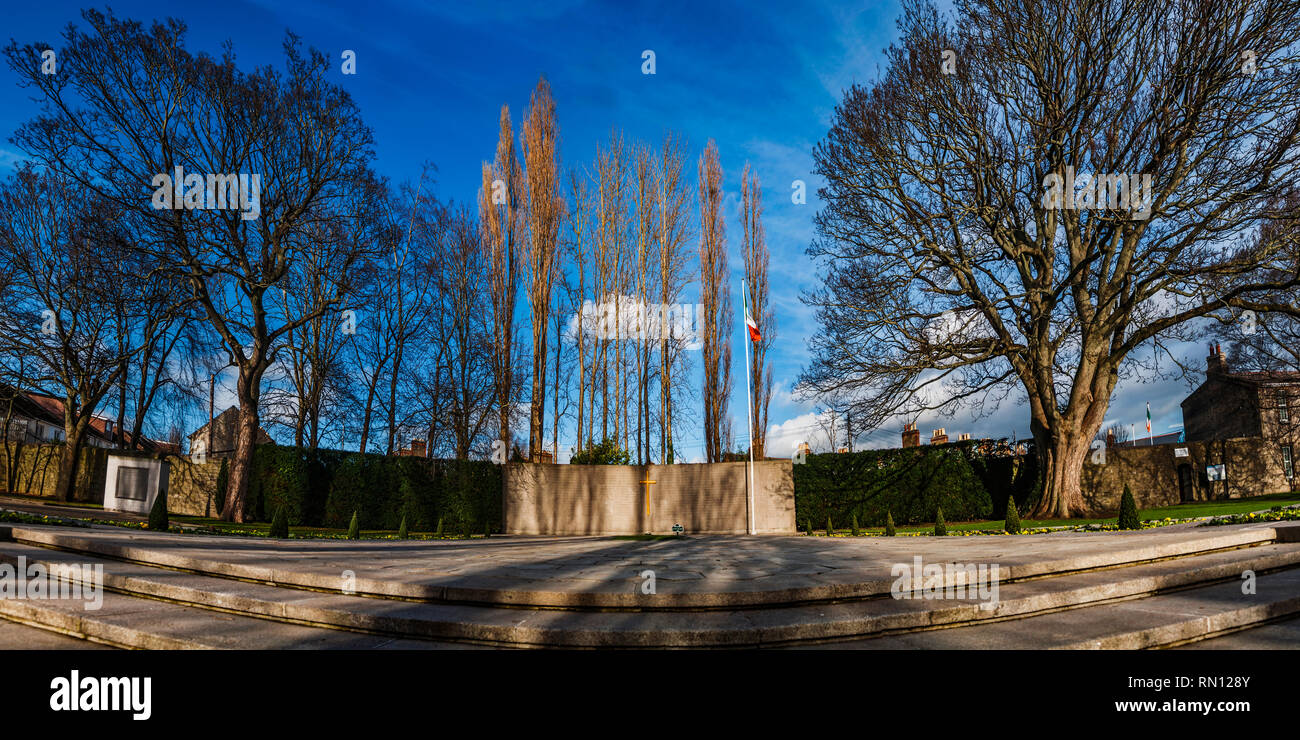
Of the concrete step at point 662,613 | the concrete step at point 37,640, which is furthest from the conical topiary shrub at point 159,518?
the concrete step at point 37,640

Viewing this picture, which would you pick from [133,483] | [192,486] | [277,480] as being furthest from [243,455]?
[192,486]

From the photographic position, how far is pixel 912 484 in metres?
20.1

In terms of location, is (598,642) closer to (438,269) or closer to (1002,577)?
(1002,577)

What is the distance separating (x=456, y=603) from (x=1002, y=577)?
16.3 ft

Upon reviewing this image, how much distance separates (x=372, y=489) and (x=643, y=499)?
32.0 feet

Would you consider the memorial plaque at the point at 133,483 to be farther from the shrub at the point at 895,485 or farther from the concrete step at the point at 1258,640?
the concrete step at the point at 1258,640

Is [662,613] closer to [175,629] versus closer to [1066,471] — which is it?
[175,629]

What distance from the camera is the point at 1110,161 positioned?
1463cm

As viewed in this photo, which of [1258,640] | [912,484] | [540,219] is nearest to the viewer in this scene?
[1258,640]

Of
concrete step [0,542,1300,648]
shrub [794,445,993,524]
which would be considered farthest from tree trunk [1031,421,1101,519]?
concrete step [0,542,1300,648]

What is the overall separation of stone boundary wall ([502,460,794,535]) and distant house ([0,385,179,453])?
575 inches

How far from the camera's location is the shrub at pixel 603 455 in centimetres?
2364

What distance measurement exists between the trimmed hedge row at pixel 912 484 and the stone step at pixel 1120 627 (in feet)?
51.7
